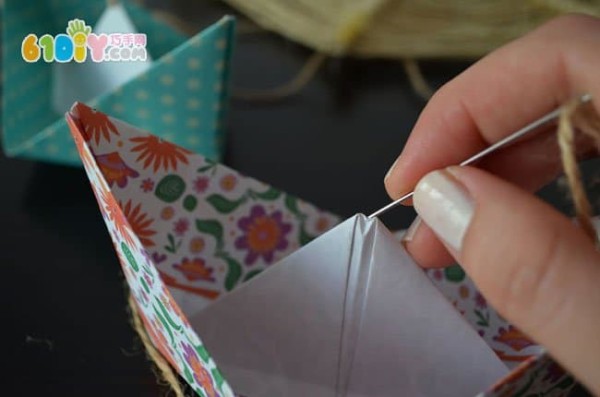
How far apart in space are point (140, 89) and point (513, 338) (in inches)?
14.8

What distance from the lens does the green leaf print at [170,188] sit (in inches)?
21.6

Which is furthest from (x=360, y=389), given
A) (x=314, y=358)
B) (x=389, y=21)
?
(x=389, y=21)

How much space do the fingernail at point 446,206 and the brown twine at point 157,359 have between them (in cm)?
22

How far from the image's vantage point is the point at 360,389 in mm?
532

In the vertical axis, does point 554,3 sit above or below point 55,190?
below

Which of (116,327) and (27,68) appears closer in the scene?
(116,327)

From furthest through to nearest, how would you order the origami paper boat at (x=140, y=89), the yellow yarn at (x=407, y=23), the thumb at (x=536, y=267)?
the yellow yarn at (x=407, y=23), the origami paper boat at (x=140, y=89), the thumb at (x=536, y=267)

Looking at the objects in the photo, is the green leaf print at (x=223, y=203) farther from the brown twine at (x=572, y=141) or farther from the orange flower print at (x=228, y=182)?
the brown twine at (x=572, y=141)

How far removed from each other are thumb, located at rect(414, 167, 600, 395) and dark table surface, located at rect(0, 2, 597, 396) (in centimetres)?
31

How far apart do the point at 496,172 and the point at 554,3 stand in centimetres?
41

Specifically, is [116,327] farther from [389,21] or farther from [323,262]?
[389,21]

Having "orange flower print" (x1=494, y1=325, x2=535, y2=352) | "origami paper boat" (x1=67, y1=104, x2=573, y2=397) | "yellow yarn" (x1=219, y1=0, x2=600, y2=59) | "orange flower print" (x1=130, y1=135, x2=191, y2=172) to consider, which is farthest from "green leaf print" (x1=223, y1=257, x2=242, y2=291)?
"yellow yarn" (x1=219, y1=0, x2=600, y2=59)

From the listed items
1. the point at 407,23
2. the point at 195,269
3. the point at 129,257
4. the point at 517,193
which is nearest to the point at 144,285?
the point at 129,257

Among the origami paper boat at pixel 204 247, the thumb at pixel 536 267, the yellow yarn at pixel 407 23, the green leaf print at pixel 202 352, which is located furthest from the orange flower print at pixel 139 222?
the yellow yarn at pixel 407 23
